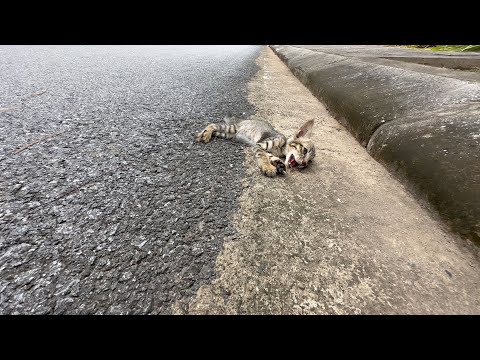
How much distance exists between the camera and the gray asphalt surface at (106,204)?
1056 millimetres

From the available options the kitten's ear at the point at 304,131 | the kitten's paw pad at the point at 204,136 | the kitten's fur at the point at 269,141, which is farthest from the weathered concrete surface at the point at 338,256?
the kitten's ear at the point at 304,131

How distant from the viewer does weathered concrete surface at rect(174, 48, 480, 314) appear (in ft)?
3.77

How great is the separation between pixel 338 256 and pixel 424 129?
1723mm

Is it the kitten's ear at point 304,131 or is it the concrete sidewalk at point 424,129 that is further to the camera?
the kitten's ear at point 304,131

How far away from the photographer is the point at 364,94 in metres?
3.62

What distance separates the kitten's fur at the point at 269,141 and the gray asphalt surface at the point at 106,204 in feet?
0.69

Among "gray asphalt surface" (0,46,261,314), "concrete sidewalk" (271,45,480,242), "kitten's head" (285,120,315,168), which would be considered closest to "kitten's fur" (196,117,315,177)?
"kitten's head" (285,120,315,168)

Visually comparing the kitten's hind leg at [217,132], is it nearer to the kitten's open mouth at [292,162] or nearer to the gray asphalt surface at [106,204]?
the gray asphalt surface at [106,204]

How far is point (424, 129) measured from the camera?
225 centimetres

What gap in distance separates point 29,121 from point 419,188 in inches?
151

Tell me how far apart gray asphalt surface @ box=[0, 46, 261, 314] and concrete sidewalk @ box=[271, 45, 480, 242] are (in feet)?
4.95

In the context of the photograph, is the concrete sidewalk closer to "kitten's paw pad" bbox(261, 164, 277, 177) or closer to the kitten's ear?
the kitten's ear

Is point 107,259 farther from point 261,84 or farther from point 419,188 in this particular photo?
point 261,84

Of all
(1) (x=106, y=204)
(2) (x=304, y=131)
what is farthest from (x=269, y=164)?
(1) (x=106, y=204)
